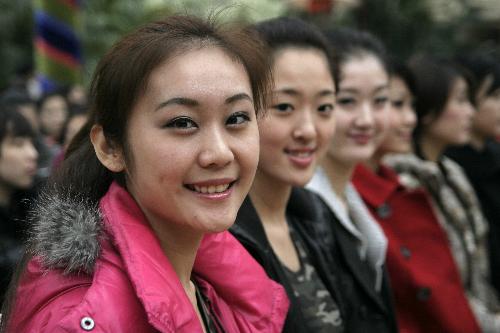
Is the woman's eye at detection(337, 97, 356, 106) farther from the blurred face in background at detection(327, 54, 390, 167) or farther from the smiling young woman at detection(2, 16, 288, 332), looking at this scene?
the smiling young woman at detection(2, 16, 288, 332)

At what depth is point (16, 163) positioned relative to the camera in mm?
4676

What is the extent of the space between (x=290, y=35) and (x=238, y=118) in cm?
114

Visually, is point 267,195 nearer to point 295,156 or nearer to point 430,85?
point 295,156

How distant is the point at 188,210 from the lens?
1.92 metres

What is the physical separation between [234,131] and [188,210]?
0.82ft

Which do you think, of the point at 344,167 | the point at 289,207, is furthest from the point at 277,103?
the point at 344,167

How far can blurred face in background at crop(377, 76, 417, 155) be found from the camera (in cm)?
437

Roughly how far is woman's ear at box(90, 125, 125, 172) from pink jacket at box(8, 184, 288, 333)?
0.06 metres

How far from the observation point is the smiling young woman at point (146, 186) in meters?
1.74

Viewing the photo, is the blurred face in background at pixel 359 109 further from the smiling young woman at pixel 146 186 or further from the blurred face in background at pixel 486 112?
the blurred face in background at pixel 486 112

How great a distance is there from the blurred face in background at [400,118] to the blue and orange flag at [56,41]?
15.2 ft

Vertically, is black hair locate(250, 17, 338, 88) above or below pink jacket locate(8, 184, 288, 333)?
above

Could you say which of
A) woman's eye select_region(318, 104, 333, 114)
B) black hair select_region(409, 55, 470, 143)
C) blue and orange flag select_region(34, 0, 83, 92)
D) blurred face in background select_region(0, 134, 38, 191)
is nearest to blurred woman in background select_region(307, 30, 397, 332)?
woman's eye select_region(318, 104, 333, 114)

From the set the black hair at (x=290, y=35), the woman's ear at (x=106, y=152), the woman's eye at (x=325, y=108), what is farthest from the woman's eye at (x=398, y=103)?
the woman's ear at (x=106, y=152)
